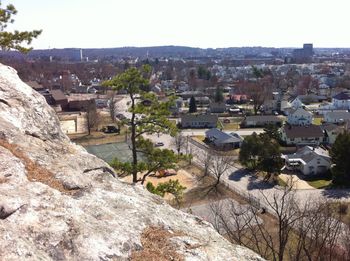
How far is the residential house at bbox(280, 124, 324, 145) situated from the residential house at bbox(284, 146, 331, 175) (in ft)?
20.6

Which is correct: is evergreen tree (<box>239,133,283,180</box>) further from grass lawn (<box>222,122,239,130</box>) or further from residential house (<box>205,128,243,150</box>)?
grass lawn (<box>222,122,239,130</box>)

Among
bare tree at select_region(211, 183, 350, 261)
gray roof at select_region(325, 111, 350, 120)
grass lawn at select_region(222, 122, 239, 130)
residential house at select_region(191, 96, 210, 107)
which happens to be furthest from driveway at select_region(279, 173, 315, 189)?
residential house at select_region(191, 96, 210, 107)

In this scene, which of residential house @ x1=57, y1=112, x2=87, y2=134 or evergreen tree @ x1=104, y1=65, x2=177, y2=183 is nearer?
evergreen tree @ x1=104, y1=65, x2=177, y2=183

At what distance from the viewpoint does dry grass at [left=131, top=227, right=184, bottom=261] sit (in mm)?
5391

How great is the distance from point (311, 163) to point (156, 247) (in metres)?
24.6

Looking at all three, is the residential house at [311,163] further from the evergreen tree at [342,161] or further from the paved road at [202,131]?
the paved road at [202,131]

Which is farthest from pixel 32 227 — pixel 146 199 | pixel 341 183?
pixel 341 183

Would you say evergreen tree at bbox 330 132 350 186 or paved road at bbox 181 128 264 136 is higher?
evergreen tree at bbox 330 132 350 186

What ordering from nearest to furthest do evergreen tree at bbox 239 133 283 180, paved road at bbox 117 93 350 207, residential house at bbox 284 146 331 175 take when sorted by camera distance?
1. paved road at bbox 117 93 350 207
2. evergreen tree at bbox 239 133 283 180
3. residential house at bbox 284 146 331 175

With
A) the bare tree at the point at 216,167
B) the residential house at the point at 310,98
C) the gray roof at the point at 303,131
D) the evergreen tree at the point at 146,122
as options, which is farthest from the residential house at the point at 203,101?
the evergreen tree at the point at 146,122

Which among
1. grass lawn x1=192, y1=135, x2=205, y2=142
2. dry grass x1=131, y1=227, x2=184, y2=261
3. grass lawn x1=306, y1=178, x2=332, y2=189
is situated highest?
dry grass x1=131, y1=227, x2=184, y2=261

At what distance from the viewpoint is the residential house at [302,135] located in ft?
120

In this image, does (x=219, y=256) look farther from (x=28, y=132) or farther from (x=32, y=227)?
(x=28, y=132)

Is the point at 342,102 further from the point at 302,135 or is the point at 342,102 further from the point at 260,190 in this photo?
the point at 260,190
